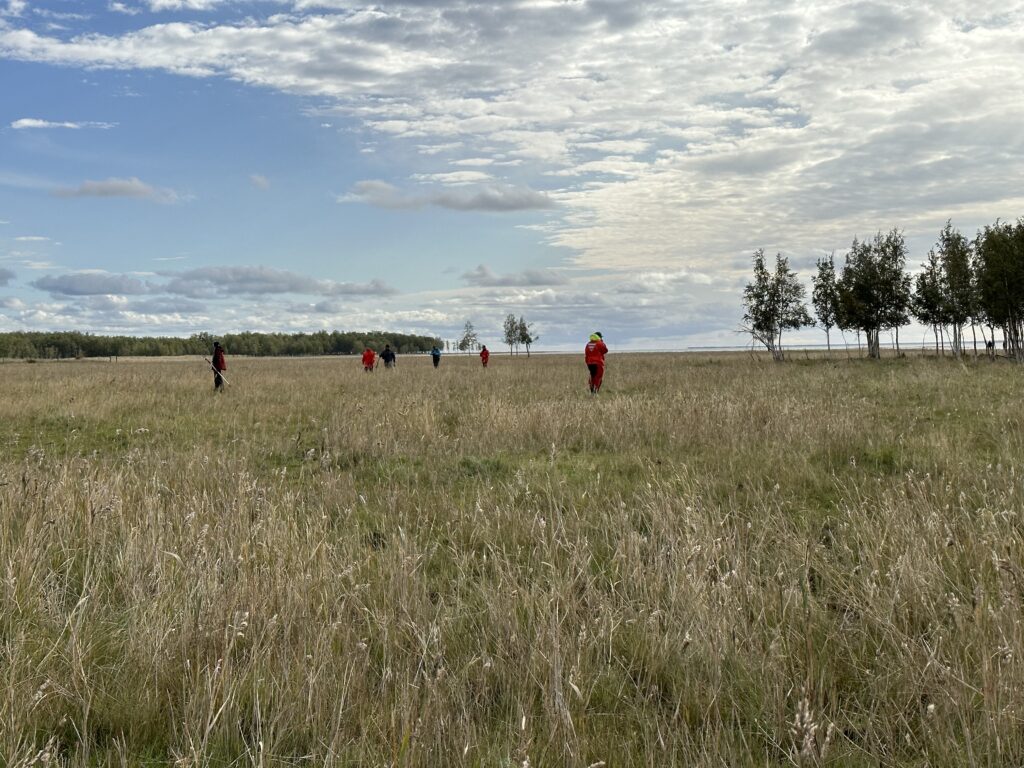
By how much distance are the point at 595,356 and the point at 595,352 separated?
0.19 metres

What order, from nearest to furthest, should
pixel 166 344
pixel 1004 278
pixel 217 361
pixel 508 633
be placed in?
pixel 508 633 < pixel 217 361 < pixel 1004 278 < pixel 166 344

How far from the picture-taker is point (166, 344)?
540 feet

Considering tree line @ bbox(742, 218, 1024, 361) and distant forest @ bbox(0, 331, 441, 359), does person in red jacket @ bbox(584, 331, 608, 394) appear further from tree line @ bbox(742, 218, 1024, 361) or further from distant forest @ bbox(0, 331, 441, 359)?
distant forest @ bbox(0, 331, 441, 359)

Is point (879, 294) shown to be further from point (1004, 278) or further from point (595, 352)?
point (595, 352)

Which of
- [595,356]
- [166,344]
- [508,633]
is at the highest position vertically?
[166,344]

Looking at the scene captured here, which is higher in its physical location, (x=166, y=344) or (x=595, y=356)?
(x=166, y=344)

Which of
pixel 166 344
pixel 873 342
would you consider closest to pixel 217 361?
pixel 873 342

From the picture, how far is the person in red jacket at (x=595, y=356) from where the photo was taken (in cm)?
1861

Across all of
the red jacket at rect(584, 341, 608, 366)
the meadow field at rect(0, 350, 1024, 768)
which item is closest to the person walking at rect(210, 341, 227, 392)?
the red jacket at rect(584, 341, 608, 366)

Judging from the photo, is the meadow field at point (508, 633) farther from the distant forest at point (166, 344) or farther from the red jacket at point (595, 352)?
the distant forest at point (166, 344)

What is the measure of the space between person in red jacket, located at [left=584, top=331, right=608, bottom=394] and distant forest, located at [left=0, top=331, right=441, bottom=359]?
123 metres

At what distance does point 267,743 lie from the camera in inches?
100

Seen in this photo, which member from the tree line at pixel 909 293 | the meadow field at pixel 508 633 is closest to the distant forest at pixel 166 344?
the tree line at pixel 909 293

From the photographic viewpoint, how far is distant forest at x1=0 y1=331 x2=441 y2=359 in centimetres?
14288
